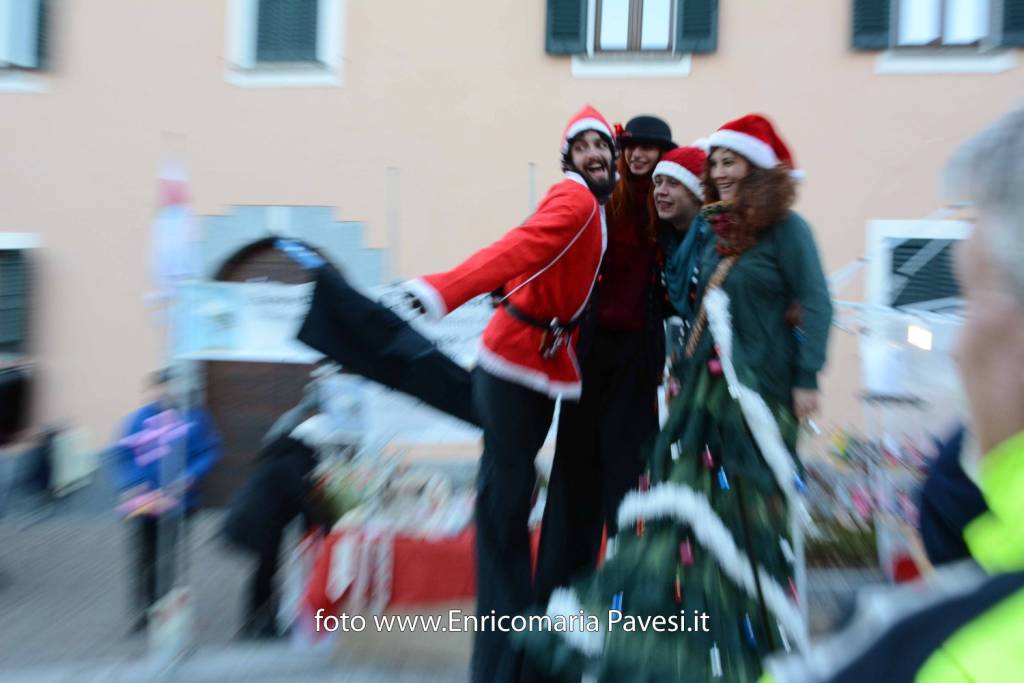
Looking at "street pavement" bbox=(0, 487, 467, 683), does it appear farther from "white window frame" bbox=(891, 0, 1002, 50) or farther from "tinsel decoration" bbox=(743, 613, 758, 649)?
"white window frame" bbox=(891, 0, 1002, 50)

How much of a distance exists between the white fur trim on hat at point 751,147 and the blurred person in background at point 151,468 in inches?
96.2

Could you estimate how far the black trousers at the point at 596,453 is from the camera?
2.80 m

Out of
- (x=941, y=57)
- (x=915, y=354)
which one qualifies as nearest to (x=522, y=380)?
(x=915, y=354)

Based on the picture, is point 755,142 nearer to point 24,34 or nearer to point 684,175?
point 684,175

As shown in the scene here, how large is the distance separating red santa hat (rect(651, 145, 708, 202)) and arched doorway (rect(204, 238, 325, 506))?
436cm

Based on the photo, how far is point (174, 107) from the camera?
22.7ft

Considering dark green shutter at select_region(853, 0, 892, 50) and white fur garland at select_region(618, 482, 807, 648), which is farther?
dark green shutter at select_region(853, 0, 892, 50)

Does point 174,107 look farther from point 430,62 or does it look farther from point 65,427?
point 65,427

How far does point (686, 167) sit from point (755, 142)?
0.29m

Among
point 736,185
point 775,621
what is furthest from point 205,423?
point 775,621

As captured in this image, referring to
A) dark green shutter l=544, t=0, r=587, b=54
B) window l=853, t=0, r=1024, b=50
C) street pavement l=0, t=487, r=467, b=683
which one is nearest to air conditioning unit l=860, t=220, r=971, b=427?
street pavement l=0, t=487, r=467, b=683

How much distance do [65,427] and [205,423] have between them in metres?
3.03

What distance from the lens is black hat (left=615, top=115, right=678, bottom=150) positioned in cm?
317

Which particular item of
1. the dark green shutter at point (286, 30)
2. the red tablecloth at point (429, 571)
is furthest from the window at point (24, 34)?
the red tablecloth at point (429, 571)
